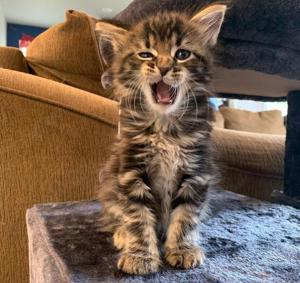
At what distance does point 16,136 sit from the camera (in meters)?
0.96

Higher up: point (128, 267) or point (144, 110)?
point (144, 110)

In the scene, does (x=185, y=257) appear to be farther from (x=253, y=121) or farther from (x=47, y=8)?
(x=47, y=8)

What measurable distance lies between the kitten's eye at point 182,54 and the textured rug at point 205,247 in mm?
334

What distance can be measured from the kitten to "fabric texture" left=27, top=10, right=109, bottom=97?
1.96 ft

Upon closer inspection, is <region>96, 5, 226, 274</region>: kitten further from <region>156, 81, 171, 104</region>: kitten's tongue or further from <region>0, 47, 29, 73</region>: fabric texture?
<region>0, 47, 29, 73</region>: fabric texture

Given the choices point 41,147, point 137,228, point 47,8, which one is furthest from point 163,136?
point 47,8

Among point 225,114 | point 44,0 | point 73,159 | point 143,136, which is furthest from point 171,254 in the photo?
point 44,0

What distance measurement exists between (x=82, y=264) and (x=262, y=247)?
1.03 ft

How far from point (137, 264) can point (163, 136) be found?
0.75 feet

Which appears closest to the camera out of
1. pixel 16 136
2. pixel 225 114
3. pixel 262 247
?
pixel 262 247

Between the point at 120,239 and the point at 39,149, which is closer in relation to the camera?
the point at 120,239

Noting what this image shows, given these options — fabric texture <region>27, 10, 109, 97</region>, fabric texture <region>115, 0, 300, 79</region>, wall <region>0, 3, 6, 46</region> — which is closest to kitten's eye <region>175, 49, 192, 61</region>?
fabric texture <region>115, 0, 300, 79</region>

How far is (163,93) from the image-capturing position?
683 mm

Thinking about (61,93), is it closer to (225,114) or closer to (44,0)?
(225,114)
